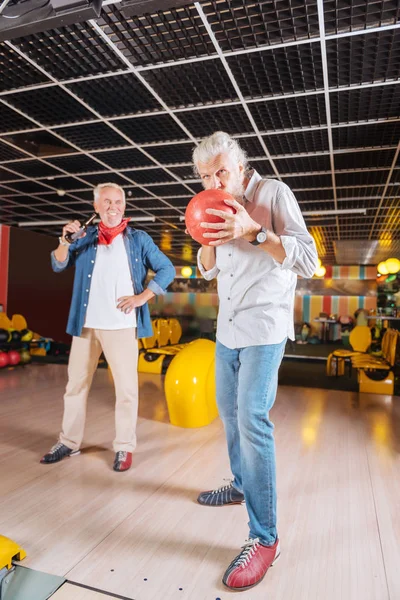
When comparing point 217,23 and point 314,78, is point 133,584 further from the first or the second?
point 314,78

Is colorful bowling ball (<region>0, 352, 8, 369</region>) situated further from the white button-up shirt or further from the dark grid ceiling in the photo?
the white button-up shirt

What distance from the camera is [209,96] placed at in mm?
3768

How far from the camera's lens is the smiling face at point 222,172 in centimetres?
163

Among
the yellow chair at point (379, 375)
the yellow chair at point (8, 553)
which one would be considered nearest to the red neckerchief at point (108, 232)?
the yellow chair at point (8, 553)

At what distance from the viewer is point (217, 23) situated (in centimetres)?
278

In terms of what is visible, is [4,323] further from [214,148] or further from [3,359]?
[214,148]

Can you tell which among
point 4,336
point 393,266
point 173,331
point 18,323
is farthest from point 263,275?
point 393,266

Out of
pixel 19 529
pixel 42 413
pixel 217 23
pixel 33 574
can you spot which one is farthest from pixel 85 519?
pixel 217 23

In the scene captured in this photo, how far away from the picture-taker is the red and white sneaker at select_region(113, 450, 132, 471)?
2590mm

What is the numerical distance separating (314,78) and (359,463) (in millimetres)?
2861

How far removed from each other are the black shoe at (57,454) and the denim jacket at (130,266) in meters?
0.73

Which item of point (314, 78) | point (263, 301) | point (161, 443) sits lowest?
point (161, 443)

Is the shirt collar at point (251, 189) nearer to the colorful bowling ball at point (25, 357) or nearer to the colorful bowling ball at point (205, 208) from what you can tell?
the colorful bowling ball at point (205, 208)

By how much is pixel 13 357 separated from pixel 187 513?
5.14 meters
